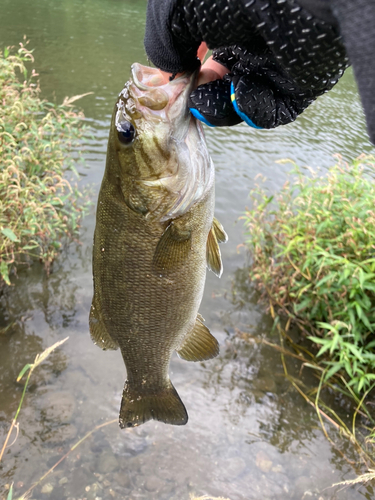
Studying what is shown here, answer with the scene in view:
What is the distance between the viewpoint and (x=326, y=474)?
3133 millimetres

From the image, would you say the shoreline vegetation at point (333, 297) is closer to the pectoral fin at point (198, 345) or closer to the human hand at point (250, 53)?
the pectoral fin at point (198, 345)

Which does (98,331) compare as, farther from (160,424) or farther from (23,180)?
(23,180)

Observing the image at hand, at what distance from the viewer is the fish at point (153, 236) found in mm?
1558

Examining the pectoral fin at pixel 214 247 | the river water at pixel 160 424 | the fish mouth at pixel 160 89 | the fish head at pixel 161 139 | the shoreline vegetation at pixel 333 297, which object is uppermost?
the fish mouth at pixel 160 89

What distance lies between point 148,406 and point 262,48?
198cm

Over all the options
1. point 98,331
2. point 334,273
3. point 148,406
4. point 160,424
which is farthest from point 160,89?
point 160,424

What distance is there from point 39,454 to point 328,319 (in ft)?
9.77

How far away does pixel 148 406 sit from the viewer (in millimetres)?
2189

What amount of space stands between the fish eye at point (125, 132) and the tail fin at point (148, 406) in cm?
146

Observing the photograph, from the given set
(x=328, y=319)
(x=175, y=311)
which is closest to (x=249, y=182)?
(x=328, y=319)

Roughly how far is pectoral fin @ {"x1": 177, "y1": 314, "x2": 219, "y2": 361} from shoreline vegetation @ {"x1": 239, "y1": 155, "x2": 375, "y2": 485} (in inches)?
56.7

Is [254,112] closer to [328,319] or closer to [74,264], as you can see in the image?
[328,319]

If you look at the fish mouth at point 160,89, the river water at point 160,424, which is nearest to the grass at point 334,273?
the river water at point 160,424

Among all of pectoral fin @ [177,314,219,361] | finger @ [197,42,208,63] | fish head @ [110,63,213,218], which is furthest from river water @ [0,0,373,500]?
finger @ [197,42,208,63]
